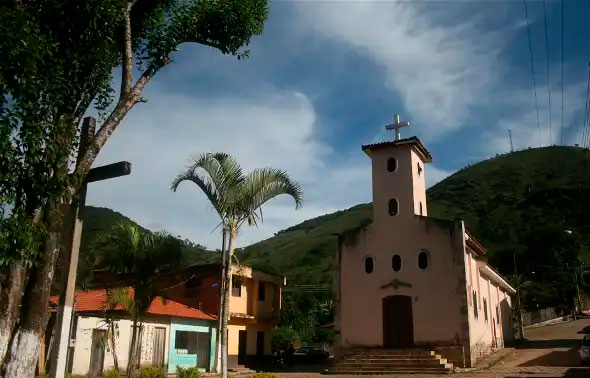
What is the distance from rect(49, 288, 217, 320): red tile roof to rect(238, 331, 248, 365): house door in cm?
325

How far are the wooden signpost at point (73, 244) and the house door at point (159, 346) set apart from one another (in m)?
16.1

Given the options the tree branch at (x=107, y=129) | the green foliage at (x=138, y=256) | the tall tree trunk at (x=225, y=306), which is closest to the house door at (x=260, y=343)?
the green foliage at (x=138, y=256)

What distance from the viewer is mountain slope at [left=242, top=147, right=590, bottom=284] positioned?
77375 mm

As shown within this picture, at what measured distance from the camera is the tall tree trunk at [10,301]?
7.60 m

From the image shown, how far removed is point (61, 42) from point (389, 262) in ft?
62.6

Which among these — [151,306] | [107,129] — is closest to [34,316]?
[107,129]

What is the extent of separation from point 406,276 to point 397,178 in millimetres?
4630

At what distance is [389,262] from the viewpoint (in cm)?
2558

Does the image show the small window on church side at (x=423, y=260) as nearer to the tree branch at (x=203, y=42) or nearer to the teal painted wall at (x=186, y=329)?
the teal painted wall at (x=186, y=329)

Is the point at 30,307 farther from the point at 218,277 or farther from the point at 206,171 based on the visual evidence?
the point at 218,277

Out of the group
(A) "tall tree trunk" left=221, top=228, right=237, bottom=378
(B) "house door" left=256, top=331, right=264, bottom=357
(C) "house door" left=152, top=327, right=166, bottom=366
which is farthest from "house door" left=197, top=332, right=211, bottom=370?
(A) "tall tree trunk" left=221, top=228, right=237, bottom=378

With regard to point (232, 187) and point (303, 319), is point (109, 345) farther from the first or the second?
point (303, 319)

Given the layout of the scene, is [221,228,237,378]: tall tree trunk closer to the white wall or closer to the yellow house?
the white wall

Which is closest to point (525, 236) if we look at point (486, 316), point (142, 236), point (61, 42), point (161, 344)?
point (486, 316)
